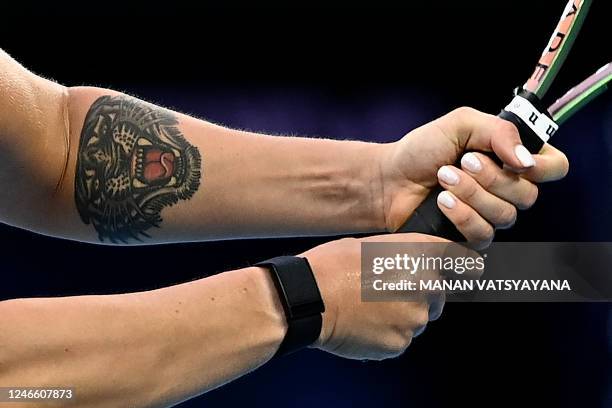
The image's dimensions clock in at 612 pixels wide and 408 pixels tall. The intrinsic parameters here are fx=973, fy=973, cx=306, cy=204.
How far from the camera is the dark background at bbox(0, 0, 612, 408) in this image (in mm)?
3125

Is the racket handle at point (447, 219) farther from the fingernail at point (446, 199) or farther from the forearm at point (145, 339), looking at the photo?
the forearm at point (145, 339)

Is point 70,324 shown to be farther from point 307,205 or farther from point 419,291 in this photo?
point 307,205

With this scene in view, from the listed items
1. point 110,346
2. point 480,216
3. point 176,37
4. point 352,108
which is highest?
point 176,37

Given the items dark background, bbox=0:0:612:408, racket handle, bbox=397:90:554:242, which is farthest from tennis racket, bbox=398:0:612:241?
dark background, bbox=0:0:612:408

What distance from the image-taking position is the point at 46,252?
3.30 m

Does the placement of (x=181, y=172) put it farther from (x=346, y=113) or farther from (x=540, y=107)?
(x=346, y=113)

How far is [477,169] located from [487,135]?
0.06m

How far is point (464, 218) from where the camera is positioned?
57.7 inches

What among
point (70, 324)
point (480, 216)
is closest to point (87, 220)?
point (70, 324)

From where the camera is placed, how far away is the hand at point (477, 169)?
147cm

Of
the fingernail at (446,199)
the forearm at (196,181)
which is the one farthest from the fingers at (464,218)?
the forearm at (196,181)

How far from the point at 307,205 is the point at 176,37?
1636 millimetres

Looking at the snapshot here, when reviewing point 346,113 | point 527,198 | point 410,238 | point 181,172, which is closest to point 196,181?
point 181,172

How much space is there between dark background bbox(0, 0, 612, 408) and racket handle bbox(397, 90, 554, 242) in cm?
161
